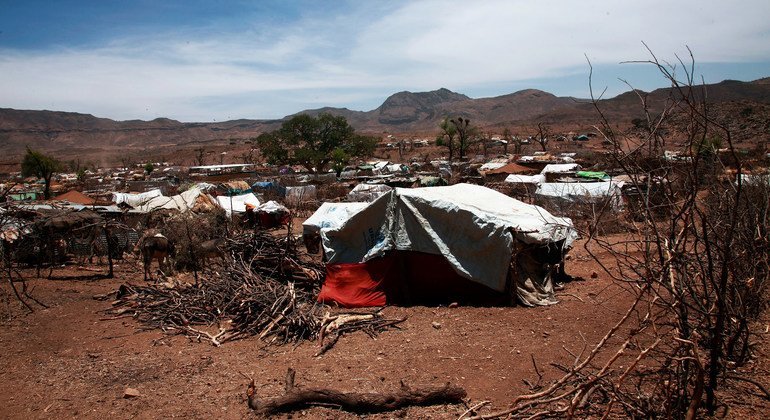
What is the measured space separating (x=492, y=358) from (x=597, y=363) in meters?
1.20

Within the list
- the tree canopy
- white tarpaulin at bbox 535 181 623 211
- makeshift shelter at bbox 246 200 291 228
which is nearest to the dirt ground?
white tarpaulin at bbox 535 181 623 211

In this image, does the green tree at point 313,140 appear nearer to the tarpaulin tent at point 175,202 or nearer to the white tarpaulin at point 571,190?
the tarpaulin tent at point 175,202

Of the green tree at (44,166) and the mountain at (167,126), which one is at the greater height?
the mountain at (167,126)

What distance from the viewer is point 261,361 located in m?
6.75

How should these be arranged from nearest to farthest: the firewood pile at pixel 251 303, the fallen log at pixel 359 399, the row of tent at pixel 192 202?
the fallen log at pixel 359 399 < the firewood pile at pixel 251 303 < the row of tent at pixel 192 202

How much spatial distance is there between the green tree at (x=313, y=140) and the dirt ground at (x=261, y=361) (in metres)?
40.4

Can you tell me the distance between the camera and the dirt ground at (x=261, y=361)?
18.0ft

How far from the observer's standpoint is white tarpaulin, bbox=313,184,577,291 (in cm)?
859

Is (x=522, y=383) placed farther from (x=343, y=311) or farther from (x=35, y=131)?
(x=35, y=131)

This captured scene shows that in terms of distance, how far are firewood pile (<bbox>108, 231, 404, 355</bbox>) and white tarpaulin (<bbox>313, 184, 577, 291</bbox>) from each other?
880 mm

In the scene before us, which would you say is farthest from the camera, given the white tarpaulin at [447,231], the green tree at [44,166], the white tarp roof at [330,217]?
the green tree at [44,166]

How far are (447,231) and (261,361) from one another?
3846 mm

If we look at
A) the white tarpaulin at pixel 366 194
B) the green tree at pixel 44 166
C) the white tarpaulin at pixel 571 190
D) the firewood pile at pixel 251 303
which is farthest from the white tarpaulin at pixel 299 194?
the firewood pile at pixel 251 303

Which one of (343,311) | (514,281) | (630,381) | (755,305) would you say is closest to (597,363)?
(630,381)
